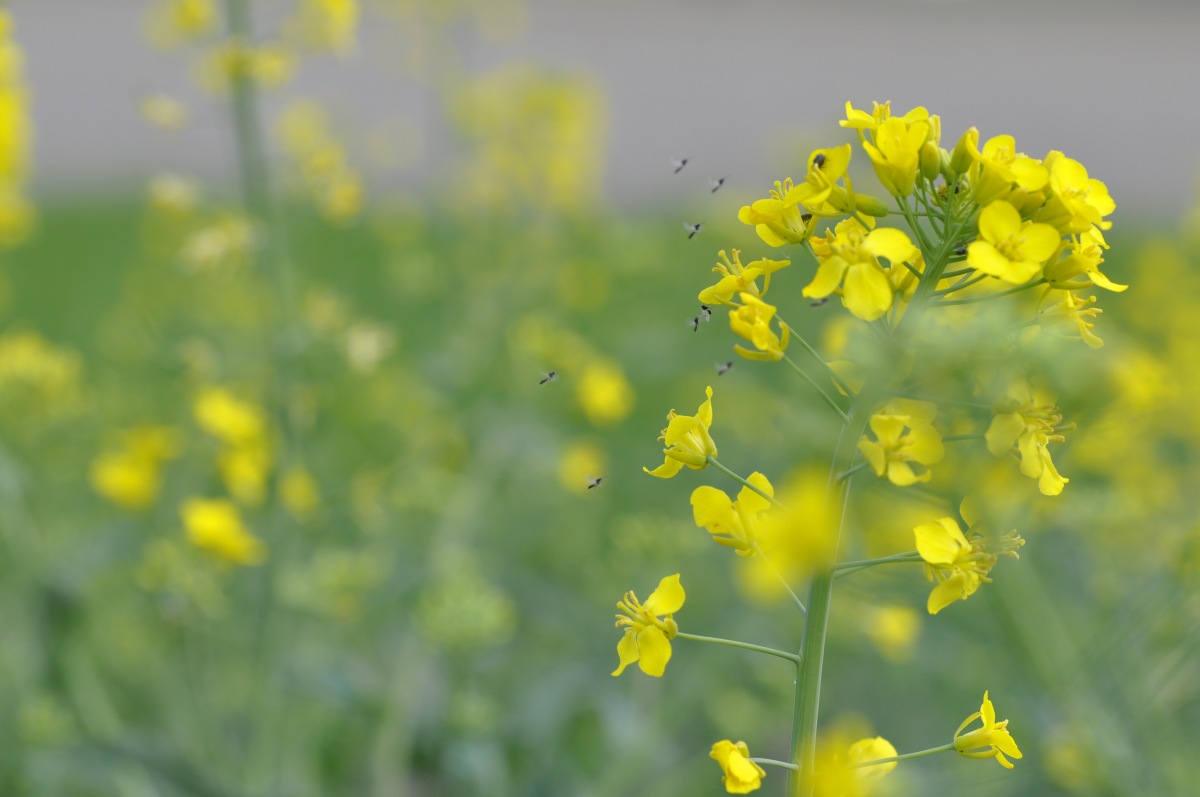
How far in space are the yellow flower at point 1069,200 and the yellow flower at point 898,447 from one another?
0.62 ft

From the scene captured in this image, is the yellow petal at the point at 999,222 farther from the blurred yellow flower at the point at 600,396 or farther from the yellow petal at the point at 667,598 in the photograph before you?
the blurred yellow flower at the point at 600,396

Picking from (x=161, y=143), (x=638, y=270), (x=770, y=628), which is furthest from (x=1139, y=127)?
(x=770, y=628)

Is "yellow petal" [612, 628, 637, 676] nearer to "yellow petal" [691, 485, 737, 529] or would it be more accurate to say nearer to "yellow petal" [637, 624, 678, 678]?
"yellow petal" [637, 624, 678, 678]

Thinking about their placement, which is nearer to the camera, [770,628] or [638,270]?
[770,628]

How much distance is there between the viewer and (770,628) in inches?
96.7

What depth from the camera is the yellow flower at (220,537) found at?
187cm

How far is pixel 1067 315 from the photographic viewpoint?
96 cm

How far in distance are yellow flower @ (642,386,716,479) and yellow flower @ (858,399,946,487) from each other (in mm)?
137

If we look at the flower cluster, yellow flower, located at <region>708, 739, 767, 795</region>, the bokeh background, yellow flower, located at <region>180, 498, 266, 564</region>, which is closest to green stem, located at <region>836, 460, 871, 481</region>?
the flower cluster

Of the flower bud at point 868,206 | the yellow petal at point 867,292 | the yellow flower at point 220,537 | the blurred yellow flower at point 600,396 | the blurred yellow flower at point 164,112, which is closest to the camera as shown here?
the yellow petal at point 867,292

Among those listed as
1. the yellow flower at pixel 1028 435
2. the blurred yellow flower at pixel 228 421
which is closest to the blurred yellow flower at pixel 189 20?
the blurred yellow flower at pixel 228 421

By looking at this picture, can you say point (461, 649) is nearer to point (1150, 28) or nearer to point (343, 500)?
point (343, 500)

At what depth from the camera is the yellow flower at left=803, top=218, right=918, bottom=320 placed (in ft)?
2.76

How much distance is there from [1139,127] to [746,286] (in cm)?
1536
